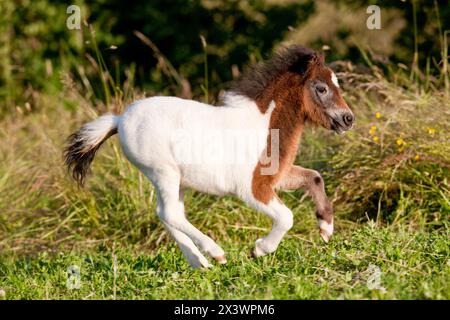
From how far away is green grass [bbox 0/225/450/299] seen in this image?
4207 mm

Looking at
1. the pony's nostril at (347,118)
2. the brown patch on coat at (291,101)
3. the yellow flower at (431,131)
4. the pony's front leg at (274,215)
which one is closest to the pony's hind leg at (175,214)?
the pony's front leg at (274,215)

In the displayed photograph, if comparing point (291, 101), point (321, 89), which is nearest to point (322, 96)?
point (321, 89)

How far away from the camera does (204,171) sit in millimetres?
4699

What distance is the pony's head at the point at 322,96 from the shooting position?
16.1 ft

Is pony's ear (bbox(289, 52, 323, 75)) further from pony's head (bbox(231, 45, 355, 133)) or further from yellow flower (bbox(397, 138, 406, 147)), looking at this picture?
yellow flower (bbox(397, 138, 406, 147))

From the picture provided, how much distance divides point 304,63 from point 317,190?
840 mm

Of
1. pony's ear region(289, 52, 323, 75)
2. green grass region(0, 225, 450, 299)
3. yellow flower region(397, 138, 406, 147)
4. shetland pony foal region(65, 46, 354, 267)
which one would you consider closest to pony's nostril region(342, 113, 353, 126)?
shetland pony foal region(65, 46, 354, 267)

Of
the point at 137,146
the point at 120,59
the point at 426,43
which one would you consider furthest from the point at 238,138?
the point at 120,59

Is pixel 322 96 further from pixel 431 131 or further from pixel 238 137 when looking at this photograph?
pixel 431 131

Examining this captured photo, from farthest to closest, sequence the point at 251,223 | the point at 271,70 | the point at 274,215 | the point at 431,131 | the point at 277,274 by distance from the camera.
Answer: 1. the point at 251,223
2. the point at 431,131
3. the point at 271,70
4. the point at 274,215
5. the point at 277,274

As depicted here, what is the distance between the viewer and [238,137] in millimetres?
4750

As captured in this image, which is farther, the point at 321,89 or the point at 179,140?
the point at 321,89

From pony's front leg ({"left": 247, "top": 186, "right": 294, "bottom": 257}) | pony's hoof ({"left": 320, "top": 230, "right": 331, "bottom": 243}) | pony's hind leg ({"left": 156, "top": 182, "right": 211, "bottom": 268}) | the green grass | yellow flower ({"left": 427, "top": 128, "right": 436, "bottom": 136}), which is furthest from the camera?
yellow flower ({"left": 427, "top": 128, "right": 436, "bottom": 136})
